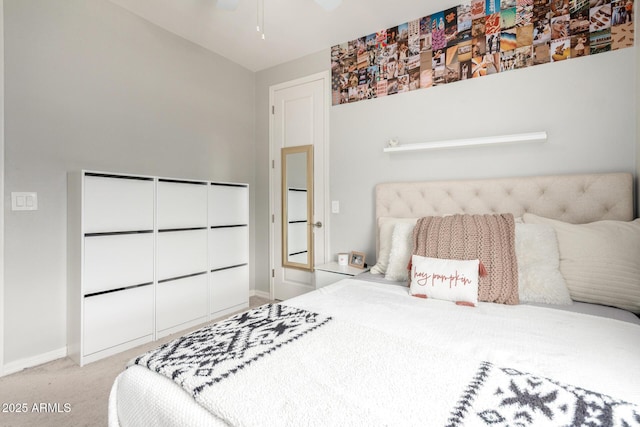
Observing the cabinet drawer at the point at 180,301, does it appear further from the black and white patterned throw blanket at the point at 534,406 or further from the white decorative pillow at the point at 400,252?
the black and white patterned throw blanket at the point at 534,406

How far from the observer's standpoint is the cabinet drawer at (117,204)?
A: 2143mm

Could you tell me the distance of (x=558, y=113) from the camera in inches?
84.9

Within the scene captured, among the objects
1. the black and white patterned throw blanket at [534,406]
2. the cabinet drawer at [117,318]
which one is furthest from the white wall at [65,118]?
the black and white patterned throw blanket at [534,406]

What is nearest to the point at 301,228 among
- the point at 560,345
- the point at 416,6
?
the point at 416,6

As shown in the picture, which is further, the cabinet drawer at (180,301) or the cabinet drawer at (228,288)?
the cabinet drawer at (228,288)

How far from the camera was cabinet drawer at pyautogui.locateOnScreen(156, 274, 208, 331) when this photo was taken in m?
2.56

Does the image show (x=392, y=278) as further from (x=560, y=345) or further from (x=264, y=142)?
(x=264, y=142)

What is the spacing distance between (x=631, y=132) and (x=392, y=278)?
172 cm

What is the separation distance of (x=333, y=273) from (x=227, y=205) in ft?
4.08

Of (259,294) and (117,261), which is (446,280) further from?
(259,294)

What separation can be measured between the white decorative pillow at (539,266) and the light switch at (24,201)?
3.08m

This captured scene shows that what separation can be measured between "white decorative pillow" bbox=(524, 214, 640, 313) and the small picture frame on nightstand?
147 cm

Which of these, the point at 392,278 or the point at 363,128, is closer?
the point at 392,278

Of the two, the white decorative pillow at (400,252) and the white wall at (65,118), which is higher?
the white wall at (65,118)
